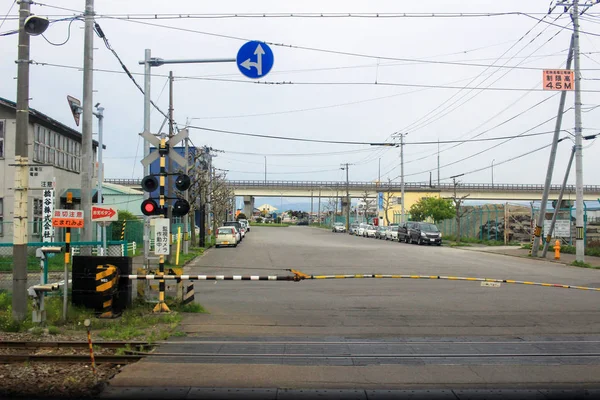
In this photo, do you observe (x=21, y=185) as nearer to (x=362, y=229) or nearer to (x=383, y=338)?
(x=383, y=338)

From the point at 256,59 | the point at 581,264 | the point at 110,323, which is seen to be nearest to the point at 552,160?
the point at 581,264

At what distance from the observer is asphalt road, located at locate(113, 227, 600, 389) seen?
692 cm

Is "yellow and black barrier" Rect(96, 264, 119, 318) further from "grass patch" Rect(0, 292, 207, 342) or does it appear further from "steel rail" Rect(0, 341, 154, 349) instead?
"steel rail" Rect(0, 341, 154, 349)

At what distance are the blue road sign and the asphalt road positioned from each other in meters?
5.58

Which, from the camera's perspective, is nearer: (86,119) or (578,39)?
(86,119)

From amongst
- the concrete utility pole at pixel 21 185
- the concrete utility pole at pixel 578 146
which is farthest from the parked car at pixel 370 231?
the concrete utility pole at pixel 21 185

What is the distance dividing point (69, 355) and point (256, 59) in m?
7.66

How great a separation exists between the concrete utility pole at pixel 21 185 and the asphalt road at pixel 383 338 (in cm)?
309

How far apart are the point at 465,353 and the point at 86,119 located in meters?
11.8

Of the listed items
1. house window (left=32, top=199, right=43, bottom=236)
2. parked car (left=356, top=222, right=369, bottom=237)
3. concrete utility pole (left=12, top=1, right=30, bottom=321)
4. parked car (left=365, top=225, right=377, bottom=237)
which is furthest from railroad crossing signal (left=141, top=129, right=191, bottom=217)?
parked car (left=356, top=222, right=369, bottom=237)

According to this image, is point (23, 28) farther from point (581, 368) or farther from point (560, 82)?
point (560, 82)

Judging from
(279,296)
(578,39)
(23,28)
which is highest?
(578,39)

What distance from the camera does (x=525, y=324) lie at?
34.0ft

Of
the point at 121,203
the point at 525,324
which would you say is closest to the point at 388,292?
the point at 525,324
